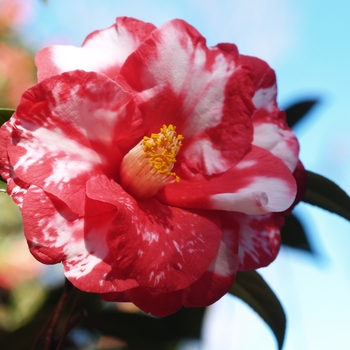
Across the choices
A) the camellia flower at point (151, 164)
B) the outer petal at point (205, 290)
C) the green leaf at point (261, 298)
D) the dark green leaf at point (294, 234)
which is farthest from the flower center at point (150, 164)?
the dark green leaf at point (294, 234)

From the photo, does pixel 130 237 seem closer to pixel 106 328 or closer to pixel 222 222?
pixel 222 222

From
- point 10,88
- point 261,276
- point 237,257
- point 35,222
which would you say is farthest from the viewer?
point 10,88

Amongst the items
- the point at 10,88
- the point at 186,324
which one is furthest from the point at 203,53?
the point at 10,88

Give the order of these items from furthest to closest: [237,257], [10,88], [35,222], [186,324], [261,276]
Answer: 1. [10,88]
2. [186,324]
3. [261,276]
4. [237,257]
5. [35,222]

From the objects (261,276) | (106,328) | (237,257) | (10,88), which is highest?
(237,257)

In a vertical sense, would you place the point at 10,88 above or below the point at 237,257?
below

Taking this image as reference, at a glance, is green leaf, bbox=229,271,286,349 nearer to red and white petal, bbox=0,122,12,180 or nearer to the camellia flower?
the camellia flower

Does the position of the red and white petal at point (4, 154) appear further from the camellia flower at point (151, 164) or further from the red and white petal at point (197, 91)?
the red and white petal at point (197, 91)
